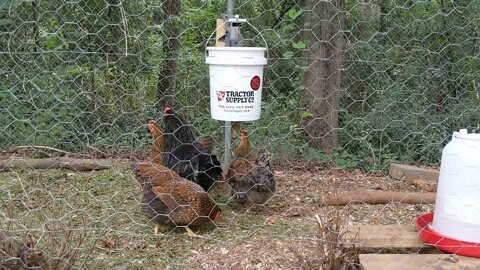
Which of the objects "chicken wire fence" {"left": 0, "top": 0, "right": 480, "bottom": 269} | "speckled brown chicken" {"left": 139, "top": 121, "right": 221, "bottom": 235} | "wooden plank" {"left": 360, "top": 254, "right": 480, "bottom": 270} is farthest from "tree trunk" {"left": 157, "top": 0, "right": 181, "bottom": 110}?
"wooden plank" {"left": 360, "top": 254, "right": 480, "bottom": 270}

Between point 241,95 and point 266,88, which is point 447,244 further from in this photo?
point 266,88

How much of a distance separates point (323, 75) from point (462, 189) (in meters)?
1.66

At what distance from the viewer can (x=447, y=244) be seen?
1.83m

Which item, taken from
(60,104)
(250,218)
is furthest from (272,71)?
(60,104)

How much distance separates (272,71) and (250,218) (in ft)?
3.62

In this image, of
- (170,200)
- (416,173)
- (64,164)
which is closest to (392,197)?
(416,173)

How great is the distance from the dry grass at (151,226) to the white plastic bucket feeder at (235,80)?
555 mm

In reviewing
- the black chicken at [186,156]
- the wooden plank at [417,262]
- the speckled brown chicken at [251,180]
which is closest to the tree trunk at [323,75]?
the speckled brown chicken at [251,180]

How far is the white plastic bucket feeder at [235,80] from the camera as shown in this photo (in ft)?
7.63

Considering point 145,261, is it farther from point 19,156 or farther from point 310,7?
point 310,7

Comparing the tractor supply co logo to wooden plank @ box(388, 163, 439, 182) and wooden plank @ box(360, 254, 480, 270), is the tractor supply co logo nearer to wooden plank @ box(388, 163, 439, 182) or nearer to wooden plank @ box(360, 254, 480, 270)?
wooden plank @ box(360, 254, 480, 270)

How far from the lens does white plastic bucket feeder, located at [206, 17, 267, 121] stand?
2.32m

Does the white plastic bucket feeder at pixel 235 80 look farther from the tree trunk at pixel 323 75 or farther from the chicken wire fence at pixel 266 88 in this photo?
the tree trunk at pixel 323 75

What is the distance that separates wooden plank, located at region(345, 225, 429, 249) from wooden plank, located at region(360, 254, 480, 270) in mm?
96
